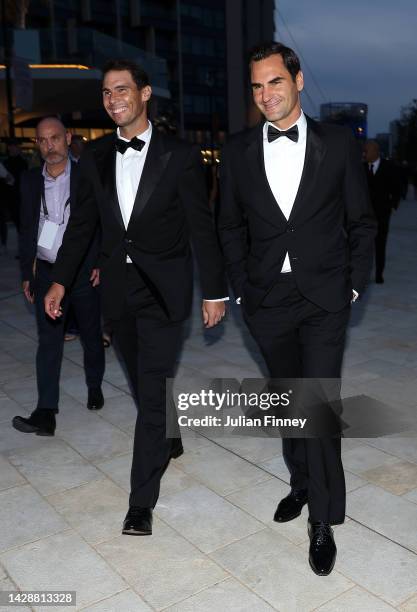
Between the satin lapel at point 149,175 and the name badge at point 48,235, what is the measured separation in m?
1.49

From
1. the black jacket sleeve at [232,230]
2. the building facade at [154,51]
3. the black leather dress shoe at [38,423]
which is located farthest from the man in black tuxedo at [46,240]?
the building facade at [154,51]

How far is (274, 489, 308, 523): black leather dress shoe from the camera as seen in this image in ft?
11.6

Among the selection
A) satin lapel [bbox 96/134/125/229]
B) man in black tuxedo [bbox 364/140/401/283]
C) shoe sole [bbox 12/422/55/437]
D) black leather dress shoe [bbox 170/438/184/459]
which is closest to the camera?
satin lapel [bbox 96/134/125/229]

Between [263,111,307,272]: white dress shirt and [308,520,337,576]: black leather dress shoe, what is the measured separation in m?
1.22

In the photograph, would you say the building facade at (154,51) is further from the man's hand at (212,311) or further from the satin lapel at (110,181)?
the man's hand at (212,311)

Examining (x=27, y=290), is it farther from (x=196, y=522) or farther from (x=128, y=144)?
(x=196, y=522)

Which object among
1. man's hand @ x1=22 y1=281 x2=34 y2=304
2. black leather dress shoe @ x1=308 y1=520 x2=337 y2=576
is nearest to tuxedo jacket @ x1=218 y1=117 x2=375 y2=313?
black leather dress shoe @ x1=308 y1=520 x2=337 y2=576

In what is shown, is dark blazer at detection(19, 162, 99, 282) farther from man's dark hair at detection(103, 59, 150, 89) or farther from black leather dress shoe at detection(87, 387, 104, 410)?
man's dark hair at detection(103, 59, 150, 89)

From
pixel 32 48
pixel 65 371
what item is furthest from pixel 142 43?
pixel 65 371

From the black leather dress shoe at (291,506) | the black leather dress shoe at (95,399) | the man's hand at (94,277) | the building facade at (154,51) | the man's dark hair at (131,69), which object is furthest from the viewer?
the building facade at (154,51)

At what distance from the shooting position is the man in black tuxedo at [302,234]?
122 inches

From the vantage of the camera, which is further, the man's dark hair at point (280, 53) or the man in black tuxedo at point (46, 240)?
the man in black tuxedo at point (46, 240)

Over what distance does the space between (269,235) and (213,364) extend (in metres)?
3.32

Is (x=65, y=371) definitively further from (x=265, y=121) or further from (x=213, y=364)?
(x=265, y=121)
